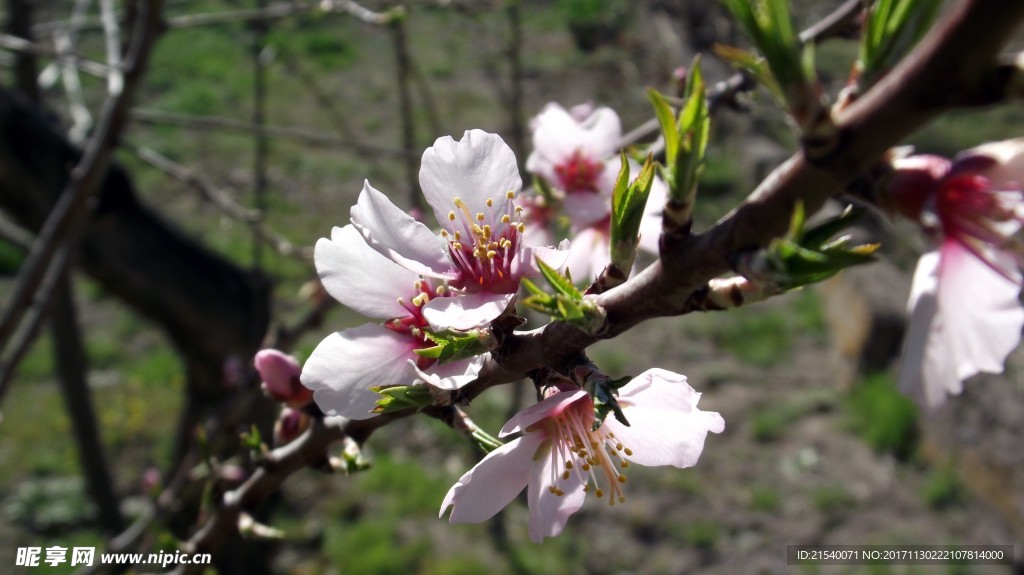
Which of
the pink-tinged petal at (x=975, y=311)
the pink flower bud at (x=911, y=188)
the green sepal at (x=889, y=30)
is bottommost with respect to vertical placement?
the pink-tinged petal at (x=975, y=311)

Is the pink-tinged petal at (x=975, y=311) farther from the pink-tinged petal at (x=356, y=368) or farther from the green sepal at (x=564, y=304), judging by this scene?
the pink-tinged petal at (x=356, y=368)

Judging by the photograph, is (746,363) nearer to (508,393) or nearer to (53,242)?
(508,393)

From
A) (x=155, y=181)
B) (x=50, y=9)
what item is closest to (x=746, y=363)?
(x=155, y=181)

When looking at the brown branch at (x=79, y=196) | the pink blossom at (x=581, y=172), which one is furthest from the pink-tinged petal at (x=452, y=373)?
the brown branch at (x=79, y=196)

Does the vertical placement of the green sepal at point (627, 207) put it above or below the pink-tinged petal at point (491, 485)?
above

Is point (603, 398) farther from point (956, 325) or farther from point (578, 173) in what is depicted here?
point (578, 173)

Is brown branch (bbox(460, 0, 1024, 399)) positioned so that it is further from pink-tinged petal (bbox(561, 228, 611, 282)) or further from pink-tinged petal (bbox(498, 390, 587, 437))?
pink-tinged petal (bbox(561, 228, 611, 282))
